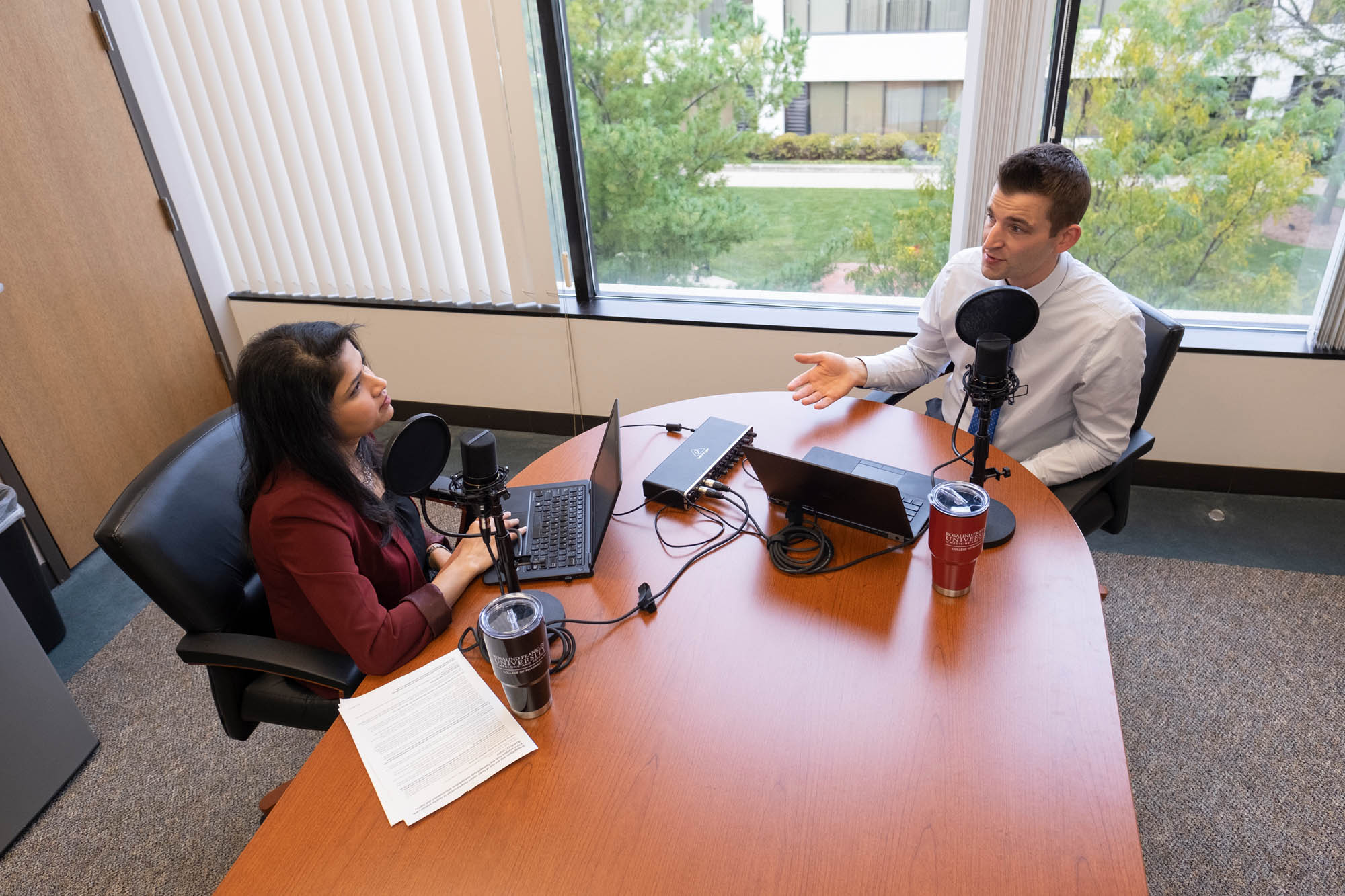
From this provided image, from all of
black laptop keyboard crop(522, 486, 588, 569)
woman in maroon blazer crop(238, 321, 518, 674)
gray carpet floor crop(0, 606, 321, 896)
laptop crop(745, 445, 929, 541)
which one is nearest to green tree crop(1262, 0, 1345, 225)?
laptop crop(745, 445, 929, 541)

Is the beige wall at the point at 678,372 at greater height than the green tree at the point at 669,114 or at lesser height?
lesser

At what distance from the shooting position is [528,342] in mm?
3219

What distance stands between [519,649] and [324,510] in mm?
475

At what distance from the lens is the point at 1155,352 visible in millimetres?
1724

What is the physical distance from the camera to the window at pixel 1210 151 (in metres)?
2.32

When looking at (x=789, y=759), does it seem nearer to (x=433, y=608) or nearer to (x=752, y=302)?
(x=433, y=608)

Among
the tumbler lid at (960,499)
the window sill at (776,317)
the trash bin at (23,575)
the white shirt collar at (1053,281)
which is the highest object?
the white shirt collar at (1053,281)

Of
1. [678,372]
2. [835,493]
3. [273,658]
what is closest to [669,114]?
[678,372]

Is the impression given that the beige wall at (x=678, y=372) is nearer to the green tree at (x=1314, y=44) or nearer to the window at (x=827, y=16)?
the green tree at (x=1314, y=44)

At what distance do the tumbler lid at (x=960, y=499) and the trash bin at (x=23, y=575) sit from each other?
2.41 meters

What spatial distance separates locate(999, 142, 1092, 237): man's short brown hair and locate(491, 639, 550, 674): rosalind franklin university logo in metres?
1.37

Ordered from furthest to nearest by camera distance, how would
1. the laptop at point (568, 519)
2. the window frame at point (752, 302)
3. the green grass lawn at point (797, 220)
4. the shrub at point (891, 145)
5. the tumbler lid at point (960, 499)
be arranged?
the green grass lawn at point (797, 220)
the shrub at point (891, 145)
the window frame at point (752, 302)
the laptop at point (568, 519)
the tumbler lid at point (960, 499)

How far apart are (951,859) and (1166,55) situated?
2.46 m

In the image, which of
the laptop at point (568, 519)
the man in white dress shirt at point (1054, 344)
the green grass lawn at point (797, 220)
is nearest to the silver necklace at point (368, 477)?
the laptop at point (568, 519)
